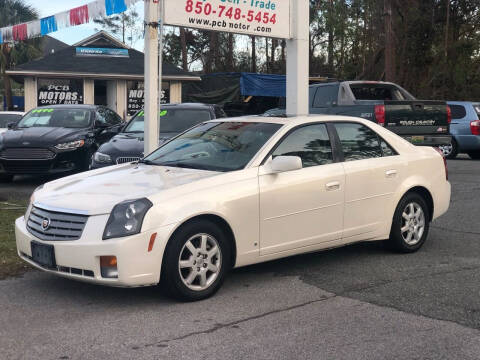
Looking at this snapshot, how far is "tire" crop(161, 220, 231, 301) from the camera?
5070 millimetres

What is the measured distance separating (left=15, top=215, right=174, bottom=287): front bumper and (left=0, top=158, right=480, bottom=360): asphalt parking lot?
26 cm

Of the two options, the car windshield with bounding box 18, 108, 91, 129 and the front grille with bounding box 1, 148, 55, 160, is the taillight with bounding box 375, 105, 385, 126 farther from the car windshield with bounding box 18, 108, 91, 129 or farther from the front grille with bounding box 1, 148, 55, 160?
the front grille with bounding box 1, 148, 55, 160

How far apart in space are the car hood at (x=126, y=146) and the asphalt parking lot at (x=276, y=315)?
4842 mm

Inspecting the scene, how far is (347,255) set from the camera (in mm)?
6969

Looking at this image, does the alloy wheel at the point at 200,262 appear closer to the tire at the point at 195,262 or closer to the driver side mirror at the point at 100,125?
the tire at the point at 195,262

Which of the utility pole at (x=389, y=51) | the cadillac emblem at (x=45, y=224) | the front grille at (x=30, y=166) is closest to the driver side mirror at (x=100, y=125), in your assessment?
the front grille at (x=30, y=166)

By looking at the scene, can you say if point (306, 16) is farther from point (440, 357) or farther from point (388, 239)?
point (440, 357)

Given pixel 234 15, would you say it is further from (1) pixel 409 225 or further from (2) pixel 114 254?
(2) pixel 114 254

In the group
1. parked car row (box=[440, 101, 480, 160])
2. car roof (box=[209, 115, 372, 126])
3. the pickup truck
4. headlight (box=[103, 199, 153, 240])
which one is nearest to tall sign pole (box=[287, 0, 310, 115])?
the pickup truck

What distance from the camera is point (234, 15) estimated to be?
9469 millimetres

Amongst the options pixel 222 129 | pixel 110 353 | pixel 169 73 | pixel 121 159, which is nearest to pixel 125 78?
pixel 169 73

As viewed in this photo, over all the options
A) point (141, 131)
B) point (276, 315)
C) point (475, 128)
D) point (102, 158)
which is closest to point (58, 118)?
point (141, 131)

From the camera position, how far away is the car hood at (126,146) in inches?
428

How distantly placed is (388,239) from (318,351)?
299cm
